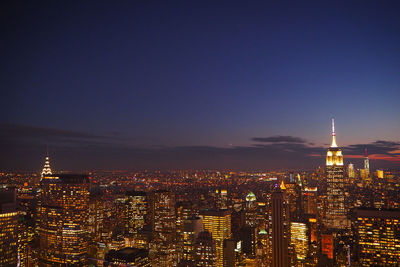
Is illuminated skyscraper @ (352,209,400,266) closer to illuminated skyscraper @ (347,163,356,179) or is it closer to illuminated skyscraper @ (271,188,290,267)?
illuminated skyscraper @ (271,188,290,267)

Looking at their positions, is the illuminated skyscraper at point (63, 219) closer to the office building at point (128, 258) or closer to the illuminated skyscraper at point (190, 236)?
the office building at point (128, 258)

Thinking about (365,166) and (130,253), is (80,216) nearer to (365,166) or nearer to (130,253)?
(130,253)

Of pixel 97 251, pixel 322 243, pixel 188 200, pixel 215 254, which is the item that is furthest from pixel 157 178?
pixel 322 243

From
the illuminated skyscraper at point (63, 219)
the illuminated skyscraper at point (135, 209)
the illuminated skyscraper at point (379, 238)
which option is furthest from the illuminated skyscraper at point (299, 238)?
the illuminated skyscraper at point (63, 219)

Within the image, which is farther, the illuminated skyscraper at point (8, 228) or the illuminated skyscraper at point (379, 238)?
the illuminated skyscraper at point (379, 238)

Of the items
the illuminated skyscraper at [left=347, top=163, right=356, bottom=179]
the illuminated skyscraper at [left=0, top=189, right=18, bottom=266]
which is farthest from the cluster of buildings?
the illuminated skyscraper at [left=347, top=163, right=356, bottom=179]

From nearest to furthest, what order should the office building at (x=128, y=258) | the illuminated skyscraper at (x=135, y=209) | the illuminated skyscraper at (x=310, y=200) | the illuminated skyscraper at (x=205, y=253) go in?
the office building at (x=128, y=258) → the illuminated skyscraper at (x=205, y=253) → the illuminated skyscraper at (x=135, y=209) → the illuminated skyscraper at (x=310, y=200)

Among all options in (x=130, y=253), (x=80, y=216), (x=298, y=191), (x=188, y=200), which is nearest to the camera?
(x=130, y=253)
